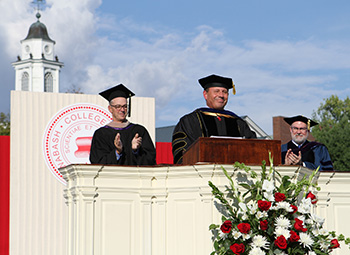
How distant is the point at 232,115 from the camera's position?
920cm

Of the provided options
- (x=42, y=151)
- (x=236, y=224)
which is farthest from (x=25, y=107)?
(x=236, y=224)

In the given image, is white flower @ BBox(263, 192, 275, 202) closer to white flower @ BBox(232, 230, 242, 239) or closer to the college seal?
white flower @ BBox(232, 230, 242, 239)

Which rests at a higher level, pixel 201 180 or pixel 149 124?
pixel 149 124

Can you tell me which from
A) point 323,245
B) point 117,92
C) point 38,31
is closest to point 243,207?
point 323,245

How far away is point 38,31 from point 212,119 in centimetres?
8763

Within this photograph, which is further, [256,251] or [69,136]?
[69,136]

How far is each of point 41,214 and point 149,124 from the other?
3.59 meters

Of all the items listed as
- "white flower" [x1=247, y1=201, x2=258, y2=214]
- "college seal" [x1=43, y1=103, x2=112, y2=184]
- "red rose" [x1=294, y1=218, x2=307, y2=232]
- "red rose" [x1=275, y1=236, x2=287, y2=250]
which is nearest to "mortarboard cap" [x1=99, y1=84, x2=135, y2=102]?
"white flower" [x1=247, y1=201, x2=258, y2=214]

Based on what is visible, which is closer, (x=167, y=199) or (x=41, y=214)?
(x=167, y=199)

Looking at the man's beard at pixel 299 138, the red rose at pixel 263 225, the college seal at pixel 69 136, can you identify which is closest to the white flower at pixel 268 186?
the red rose at pixel 263 225

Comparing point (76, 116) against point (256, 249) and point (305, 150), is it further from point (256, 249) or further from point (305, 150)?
point (256, 249)

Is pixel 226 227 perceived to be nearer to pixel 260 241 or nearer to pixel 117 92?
pixel 260 241

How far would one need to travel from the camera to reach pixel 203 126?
897cm

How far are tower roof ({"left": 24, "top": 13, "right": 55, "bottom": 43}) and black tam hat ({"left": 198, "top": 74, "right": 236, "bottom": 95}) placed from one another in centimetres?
8585
